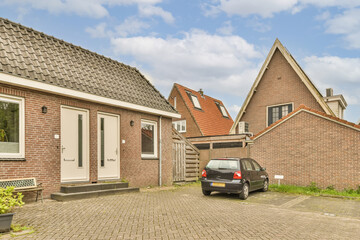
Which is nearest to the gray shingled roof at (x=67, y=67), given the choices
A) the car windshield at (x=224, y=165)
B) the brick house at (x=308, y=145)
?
the car windshield at (x=224, y=165)

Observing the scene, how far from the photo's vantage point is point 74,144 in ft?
35.4

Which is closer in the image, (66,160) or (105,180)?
(66,160)

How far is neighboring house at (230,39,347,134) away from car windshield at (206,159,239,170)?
10.6 meters

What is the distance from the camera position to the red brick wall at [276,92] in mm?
19984

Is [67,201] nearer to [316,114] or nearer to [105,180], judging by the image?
[105,180]

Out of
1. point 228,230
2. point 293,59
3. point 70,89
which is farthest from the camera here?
point 293,59

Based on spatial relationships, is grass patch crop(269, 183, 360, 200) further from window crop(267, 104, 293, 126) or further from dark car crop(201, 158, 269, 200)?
window crop(267, 104, 293, 126)

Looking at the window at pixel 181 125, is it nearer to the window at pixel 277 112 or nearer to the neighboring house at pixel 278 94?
the neighboring house at pixel 278 94

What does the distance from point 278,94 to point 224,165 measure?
11402 millimetres

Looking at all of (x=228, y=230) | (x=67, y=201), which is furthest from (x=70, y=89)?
(x=228, y=230)

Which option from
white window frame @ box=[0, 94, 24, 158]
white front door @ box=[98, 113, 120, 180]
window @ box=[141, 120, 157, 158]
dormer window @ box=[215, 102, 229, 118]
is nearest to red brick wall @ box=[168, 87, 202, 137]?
dormer window @ box=[215, 102, 229, 118]

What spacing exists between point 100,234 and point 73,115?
6.08m

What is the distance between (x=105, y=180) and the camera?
11773 millimetres

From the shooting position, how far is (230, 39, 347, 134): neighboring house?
65.1ft
